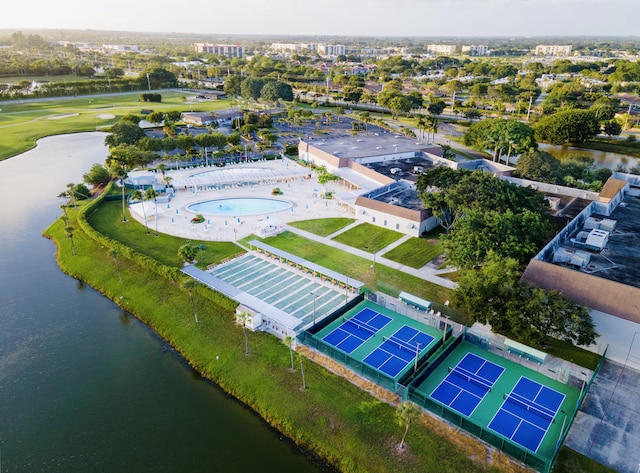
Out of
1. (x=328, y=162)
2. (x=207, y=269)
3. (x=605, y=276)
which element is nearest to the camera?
(x=605, y=276)

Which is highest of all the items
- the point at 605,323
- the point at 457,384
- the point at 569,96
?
the point at 569,96

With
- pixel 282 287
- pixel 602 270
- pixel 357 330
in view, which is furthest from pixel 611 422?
pixel 282 287

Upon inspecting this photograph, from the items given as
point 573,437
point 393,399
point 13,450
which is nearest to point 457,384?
point 393,399

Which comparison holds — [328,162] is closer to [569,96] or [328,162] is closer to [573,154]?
[573,154]

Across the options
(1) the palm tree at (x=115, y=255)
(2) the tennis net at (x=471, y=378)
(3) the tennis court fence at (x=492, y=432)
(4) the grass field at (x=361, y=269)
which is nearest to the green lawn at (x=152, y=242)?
(1) the palm tree at (x=115, y=255)

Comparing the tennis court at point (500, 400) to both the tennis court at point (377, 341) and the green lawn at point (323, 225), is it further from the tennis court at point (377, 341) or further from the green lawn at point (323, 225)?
the green lawn at point (323, 225)

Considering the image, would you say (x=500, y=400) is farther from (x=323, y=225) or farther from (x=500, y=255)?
(x=323, y=225)

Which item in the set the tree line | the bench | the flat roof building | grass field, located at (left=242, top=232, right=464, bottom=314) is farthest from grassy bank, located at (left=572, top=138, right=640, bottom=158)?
the bench
